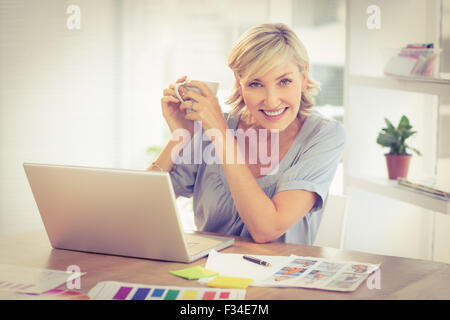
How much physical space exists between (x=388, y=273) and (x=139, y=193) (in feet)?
1.95

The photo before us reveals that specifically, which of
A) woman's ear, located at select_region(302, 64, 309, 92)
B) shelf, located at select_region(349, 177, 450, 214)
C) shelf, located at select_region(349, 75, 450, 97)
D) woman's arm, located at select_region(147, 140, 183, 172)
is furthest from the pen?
shelf, located at select_region(349, 75, 450, 97)

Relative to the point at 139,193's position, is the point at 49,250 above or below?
below

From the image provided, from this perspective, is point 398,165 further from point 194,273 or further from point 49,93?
point 49,93

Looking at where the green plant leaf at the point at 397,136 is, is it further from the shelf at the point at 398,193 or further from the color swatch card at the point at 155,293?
the color swatch card at the point at 155,293

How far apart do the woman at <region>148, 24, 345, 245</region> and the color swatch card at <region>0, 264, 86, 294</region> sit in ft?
1.76

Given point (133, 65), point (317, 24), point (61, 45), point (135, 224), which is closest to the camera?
point (135, 224)

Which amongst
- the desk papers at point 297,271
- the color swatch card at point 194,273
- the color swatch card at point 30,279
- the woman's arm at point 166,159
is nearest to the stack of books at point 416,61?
Result: the woman's arm at point 166,159

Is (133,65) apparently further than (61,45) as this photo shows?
Yes

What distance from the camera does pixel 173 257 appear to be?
4.32ft

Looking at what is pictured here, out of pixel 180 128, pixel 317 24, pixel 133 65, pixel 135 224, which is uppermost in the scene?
pixel 317 24

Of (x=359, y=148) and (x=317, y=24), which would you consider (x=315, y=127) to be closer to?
(x=359, y=148)

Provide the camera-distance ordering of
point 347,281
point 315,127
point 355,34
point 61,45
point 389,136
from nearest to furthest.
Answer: point 347,281
point 315,127
point 389,136
point 355,34
point 61,45

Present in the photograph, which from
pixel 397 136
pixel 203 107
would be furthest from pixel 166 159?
pixel 397 136

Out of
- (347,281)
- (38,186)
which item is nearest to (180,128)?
(38,186)
